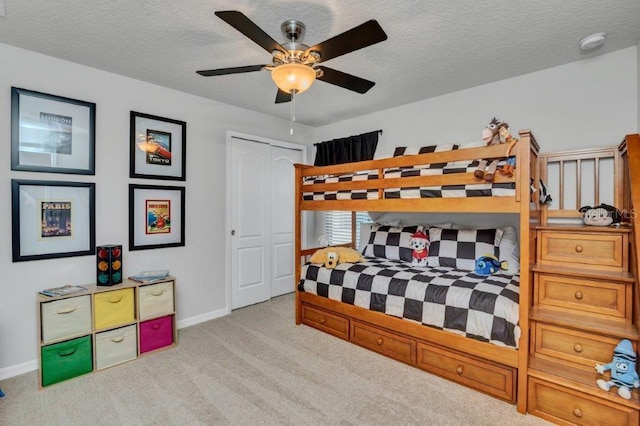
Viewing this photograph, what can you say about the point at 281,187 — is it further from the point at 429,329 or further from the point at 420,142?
the point at 429,329

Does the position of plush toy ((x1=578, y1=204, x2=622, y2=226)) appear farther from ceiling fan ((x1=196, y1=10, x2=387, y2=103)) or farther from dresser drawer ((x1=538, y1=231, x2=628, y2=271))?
ceiling fan ((x1=196, y1=10, x2=387, y2=103))

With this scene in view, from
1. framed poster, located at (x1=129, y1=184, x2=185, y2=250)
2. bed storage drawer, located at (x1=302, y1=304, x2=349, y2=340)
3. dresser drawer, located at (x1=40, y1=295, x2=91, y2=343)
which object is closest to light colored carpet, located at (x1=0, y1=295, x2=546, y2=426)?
bed storage drawer, located at (x1=302, y1=304, x2=349, y2=340)

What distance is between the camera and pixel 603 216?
7.13 feet

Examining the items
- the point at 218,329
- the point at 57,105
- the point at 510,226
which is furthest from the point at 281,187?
the point at 510,226

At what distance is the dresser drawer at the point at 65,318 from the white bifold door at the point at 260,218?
1525 mm

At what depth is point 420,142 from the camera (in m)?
3.56

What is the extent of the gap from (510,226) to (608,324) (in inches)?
50.0

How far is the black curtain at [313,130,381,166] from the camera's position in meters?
3.94

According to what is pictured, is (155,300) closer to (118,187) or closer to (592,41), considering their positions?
(118,187)

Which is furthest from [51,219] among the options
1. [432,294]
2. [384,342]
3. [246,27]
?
[432,294]

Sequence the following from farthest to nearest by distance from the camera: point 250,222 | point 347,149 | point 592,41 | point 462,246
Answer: point 347,149 < point 250,222 < point 462,246 < point 592,41

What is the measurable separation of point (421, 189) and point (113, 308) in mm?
2638

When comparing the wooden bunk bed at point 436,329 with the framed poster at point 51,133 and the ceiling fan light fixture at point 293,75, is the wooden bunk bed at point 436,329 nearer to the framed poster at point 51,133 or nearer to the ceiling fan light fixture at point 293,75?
the ceiling fan light fixture at point 293,75

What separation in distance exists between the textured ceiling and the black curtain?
1001 mm
